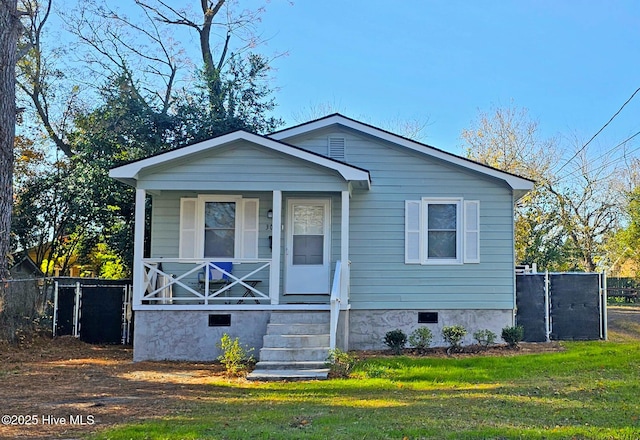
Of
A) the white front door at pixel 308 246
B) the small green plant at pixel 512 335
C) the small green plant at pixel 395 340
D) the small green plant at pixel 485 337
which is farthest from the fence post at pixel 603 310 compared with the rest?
the white front door at pixel 308 246

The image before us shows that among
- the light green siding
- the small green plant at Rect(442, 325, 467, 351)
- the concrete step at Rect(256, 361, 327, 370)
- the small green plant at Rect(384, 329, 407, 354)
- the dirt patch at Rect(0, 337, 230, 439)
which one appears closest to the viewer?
the dirt patch at Rect(0, 337, 230, 439)

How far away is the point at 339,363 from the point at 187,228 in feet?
14.7

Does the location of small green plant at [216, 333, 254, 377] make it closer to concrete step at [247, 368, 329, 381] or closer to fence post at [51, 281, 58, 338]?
concrete step at [247, 368, 329, 381]

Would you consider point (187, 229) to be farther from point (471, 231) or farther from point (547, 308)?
point (547, 308)

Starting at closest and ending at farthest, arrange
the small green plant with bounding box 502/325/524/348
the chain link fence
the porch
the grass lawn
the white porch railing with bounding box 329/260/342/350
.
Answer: the grass lawn → the white porch railing with bounding box 329/260/342/350 → the chain link fence → the small green plant with bounding box 502/325/524/348 → the porch

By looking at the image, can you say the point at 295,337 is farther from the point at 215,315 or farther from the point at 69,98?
the point at 69,98

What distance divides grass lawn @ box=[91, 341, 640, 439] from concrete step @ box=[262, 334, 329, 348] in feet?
2.59

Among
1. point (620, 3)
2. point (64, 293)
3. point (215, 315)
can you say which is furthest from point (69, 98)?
point (620, 3)

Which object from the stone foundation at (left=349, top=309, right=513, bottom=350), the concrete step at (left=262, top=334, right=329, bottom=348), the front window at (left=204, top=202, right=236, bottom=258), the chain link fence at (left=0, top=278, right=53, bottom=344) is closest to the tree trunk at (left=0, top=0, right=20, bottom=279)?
the chain link fence at (left=0, top=278, right=53, bottom=344)

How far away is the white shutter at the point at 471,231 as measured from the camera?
1187 centimetres

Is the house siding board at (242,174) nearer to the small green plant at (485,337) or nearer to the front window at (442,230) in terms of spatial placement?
the front window at (442,230)

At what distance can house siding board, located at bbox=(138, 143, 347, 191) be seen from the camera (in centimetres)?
1041

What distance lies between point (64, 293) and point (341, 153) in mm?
6601

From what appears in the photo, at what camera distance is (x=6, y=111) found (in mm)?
12359
